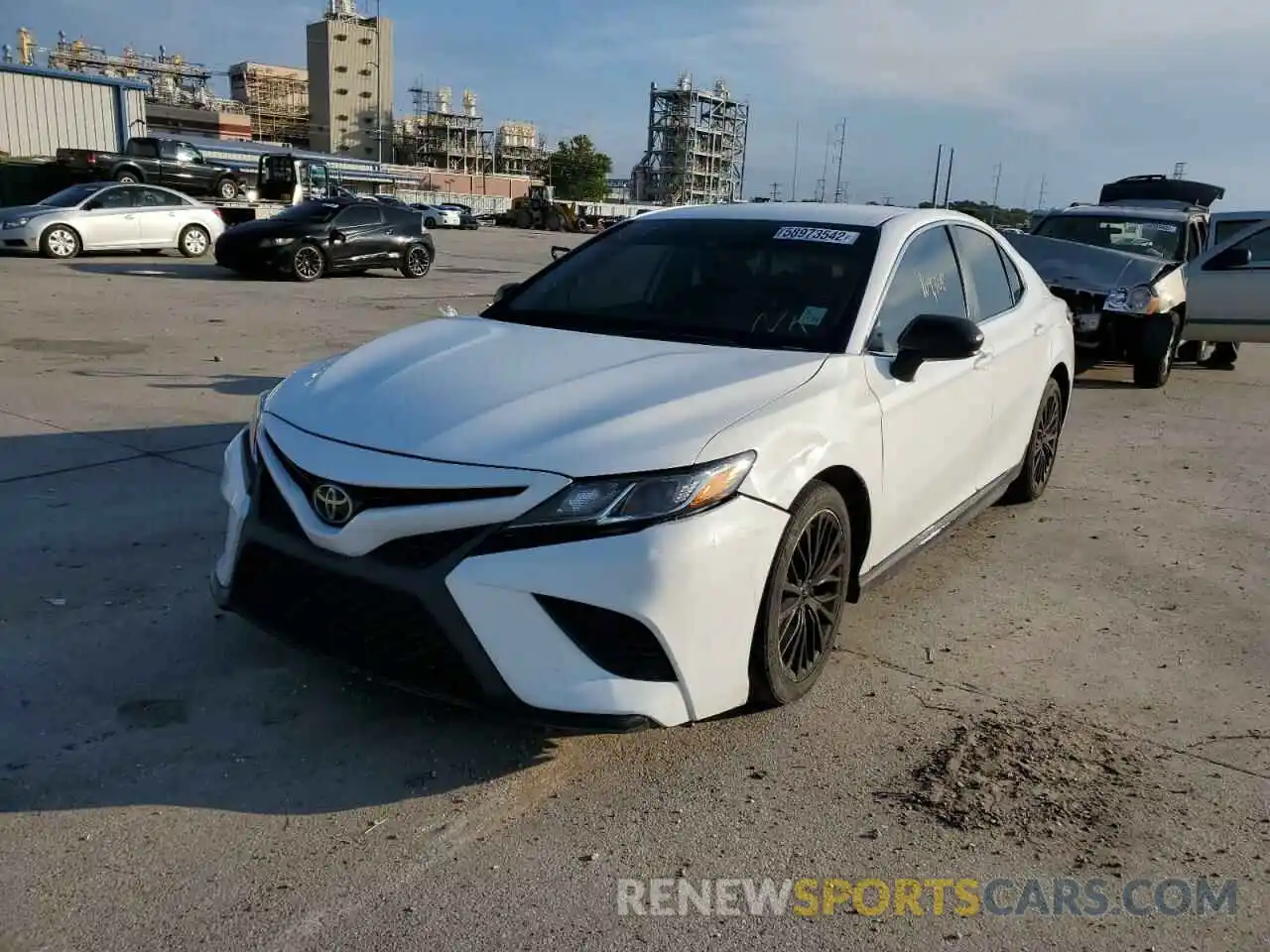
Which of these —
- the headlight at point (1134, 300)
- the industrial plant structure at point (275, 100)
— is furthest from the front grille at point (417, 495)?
the industrial plant structure at point (275, 100)

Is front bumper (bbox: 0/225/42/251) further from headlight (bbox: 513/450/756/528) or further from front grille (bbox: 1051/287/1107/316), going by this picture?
headlight (bbox: 513/450/756/528)

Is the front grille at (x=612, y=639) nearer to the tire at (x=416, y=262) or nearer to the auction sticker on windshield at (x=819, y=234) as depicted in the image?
the auction sticker on windshield at (x=819, y=234)

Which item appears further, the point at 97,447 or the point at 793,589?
the point at 97,447

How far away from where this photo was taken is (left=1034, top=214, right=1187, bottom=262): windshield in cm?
1081

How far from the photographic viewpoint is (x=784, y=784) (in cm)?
291

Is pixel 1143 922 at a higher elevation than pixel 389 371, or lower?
lower

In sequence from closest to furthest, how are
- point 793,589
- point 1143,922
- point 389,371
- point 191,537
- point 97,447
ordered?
1. point 1143,922
2. point 793,589
3. point 389,371
4. point 191,537
5. point 97,447

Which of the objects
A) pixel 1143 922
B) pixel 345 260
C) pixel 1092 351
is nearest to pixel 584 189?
pixel 345 260

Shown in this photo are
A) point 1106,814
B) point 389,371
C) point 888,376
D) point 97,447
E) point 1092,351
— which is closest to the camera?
point 1106,814

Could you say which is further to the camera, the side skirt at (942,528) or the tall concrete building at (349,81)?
the tall concrete building at (349,81)

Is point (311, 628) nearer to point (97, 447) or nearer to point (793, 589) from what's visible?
point (793, 589)

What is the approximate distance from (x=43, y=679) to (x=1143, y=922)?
3194 millimetres

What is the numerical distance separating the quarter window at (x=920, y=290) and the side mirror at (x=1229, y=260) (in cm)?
662

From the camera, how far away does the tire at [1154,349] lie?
9.38m
